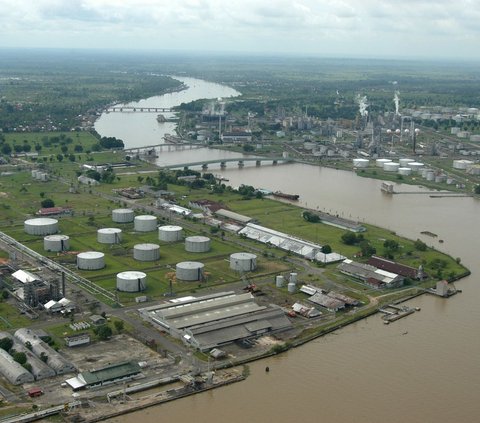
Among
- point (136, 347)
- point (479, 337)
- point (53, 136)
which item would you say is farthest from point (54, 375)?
point (53, 136)

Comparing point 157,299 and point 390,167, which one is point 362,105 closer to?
point 390,167

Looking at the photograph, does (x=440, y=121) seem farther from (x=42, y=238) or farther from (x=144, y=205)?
(x=42, y=238)

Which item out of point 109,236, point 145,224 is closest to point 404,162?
point 145,224

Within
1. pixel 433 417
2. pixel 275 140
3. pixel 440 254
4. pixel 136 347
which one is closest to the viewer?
pixel 433 417

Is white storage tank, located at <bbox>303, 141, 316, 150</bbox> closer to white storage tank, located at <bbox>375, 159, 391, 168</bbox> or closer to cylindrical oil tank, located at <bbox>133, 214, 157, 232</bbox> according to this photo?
white storage tank, located at <bbox>375, 159, 391, 168</bbox>

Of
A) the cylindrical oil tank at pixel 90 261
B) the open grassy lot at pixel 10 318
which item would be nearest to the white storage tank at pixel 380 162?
the cylindrical oil tank at pixel 90 261

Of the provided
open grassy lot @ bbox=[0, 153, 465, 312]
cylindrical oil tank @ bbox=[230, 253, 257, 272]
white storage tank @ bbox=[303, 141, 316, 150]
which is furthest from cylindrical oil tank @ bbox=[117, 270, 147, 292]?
white storage tank @ bbox=[303, 141, 316, 150]

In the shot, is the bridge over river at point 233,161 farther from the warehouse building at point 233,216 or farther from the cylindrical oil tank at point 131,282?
the cylindrical oil tank at point 131,282
